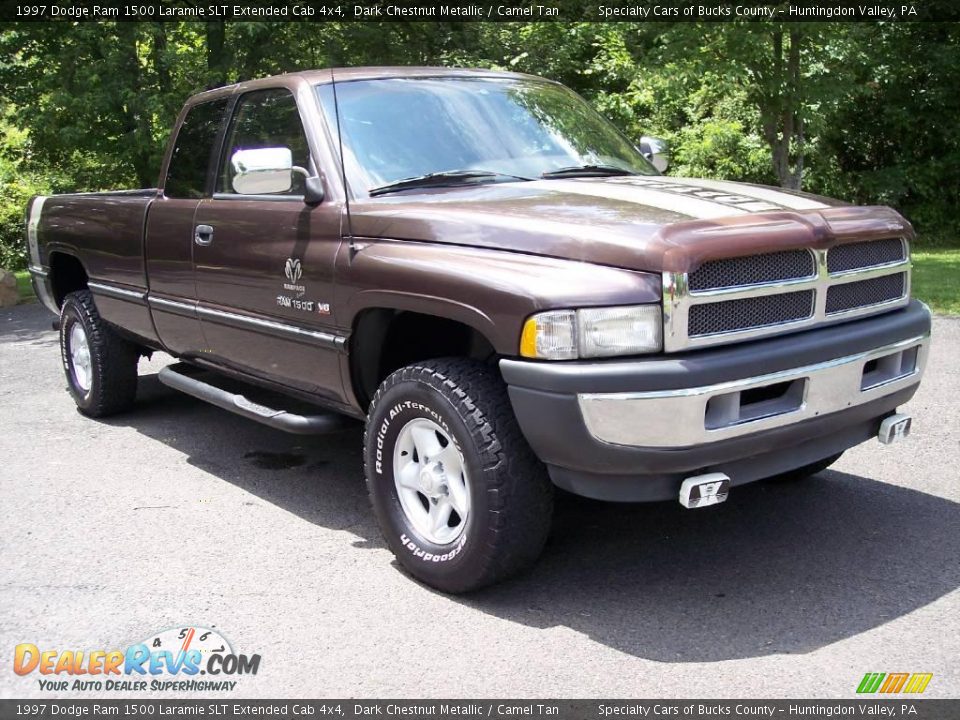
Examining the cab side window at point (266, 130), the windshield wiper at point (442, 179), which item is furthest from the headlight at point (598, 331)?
the cab side window at point (266, 130)

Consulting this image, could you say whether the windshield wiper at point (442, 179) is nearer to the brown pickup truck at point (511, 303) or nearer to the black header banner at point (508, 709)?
the brown pickup truck at point (511, 303)

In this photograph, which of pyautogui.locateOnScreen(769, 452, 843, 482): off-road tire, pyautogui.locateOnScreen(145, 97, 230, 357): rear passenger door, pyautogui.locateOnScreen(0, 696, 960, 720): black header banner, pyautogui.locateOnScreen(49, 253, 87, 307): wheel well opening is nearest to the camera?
pyautogui.locateOnScreen(0, 696, 960, 720): black header banner

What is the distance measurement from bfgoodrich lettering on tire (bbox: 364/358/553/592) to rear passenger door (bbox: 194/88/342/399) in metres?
0.54

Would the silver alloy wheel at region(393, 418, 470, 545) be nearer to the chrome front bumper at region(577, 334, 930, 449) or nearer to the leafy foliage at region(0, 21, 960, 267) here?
the chrome front bumper at region(577, 334, 930, 449)

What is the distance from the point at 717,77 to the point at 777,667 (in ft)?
39.2

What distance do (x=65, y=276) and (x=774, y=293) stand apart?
539cm

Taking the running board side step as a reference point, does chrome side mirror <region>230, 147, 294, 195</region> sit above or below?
above

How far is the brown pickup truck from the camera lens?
3299mm

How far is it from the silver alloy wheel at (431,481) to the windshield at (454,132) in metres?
1.13

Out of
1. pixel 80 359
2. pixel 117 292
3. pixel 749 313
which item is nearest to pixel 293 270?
pixel 749 313

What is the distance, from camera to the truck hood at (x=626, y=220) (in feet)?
11.0

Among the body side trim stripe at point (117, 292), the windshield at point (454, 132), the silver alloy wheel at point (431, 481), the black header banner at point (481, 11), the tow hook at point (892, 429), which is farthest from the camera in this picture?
the black header banner at point (481, 11)

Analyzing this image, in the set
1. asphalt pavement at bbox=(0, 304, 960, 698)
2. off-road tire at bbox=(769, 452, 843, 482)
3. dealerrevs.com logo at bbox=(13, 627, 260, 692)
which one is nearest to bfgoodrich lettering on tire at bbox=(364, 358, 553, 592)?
asphalt pavement at bbox=(0, 304, 960, 698)

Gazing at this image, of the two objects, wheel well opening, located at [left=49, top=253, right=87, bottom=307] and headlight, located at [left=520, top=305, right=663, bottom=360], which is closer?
headlight, located at [left=520, top=305, right=663, bottom=360]
